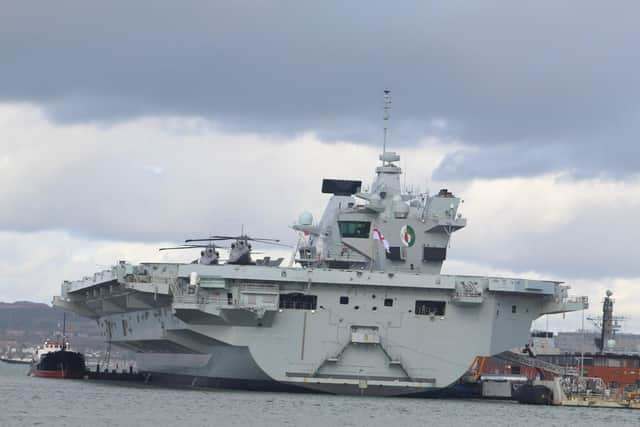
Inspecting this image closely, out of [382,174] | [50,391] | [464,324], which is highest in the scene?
[382,174]

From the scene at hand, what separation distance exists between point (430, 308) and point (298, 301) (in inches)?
178

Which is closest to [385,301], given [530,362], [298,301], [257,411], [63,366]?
[298,301]

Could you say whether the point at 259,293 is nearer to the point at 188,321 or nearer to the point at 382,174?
the point at 188,321

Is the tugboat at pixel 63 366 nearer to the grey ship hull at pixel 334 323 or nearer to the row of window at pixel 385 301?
the grey ship hull at pixel 334 323

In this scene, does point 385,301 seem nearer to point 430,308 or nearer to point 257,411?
point 430,308

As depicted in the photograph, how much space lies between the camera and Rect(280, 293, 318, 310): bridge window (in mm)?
47375

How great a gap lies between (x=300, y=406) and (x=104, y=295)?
13.8 m

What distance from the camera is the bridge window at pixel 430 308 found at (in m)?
47.8

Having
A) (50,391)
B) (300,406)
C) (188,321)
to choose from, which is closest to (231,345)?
(188,321)

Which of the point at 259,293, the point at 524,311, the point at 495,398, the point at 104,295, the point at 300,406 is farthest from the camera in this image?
the point at 495,398

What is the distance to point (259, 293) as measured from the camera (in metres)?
46.7

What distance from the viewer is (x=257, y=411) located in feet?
134

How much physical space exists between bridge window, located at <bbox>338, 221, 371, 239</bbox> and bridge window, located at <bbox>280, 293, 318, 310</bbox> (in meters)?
5.25

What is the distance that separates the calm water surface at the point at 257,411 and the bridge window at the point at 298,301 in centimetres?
299
